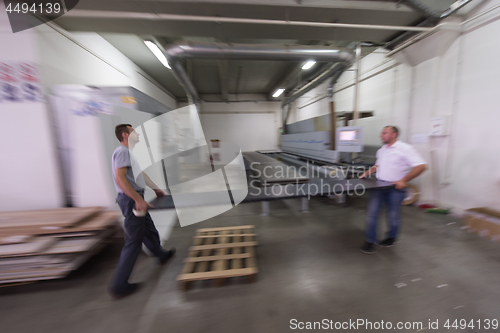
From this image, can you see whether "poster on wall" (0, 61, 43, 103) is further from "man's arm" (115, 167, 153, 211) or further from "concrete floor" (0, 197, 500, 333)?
"concrete floor" (0, 197, 500, 333)

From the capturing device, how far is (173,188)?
429 centimetres

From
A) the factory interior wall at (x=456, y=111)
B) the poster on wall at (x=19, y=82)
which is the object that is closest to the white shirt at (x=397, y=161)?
the factory interior wall at (x=456, y=111)

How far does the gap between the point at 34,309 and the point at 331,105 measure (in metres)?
5.48

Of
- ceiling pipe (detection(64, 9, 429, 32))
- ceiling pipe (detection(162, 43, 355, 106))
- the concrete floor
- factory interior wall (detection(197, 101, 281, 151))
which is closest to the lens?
the concrete floor

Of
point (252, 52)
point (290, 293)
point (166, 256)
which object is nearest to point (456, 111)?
point (252, 52)

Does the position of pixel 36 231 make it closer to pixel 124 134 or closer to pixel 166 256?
pixel 166 256

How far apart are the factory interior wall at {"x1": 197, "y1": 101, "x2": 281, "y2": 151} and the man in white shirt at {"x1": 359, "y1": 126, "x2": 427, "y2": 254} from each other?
822cm

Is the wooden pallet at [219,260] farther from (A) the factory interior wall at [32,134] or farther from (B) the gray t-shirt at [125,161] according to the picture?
(A) the factory interior wall at [32,134]

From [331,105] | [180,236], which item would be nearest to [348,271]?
[180,236]

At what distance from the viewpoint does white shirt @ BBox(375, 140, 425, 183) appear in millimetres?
2082

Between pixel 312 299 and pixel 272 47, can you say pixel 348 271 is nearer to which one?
pixel 312 299

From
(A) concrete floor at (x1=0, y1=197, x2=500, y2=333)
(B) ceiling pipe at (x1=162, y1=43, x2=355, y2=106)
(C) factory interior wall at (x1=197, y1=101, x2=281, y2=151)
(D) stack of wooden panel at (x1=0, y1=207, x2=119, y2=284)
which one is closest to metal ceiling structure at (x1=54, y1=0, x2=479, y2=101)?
(B) ceiling pipe at (x1=162, y1=43, x2=355, y2=106)

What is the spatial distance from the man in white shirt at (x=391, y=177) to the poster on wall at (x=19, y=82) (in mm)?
4517

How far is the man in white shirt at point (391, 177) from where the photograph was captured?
209cm
